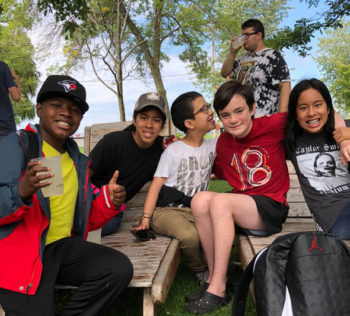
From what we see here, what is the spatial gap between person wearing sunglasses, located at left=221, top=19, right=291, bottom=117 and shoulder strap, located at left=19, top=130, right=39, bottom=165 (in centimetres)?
249

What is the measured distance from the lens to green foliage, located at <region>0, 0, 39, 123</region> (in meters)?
10.7

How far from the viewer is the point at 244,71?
4.11m

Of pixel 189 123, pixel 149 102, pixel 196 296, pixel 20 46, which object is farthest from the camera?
pixel 20 46

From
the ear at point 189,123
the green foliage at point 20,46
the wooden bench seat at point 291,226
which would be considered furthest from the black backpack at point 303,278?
the green foliage at point 20,46

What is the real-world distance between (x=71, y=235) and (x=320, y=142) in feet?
6.08

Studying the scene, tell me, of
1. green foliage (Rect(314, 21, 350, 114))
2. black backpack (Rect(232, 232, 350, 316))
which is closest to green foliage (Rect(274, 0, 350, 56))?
black backpack (Rect(232, 232, 350, 316))

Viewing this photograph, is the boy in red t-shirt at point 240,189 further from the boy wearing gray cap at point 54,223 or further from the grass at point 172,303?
the boy wearing gray cap at point 54,223

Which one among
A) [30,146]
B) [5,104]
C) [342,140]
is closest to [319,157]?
[342,140]

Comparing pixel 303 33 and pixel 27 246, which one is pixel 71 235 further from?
pixel 303 33

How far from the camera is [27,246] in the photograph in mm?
1928

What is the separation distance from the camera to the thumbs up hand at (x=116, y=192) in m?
2.29

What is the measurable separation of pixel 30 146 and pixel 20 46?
21.4 meters

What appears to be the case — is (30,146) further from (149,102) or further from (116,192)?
(149,102)

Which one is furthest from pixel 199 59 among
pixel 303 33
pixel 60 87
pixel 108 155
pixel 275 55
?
pixel 60 87
